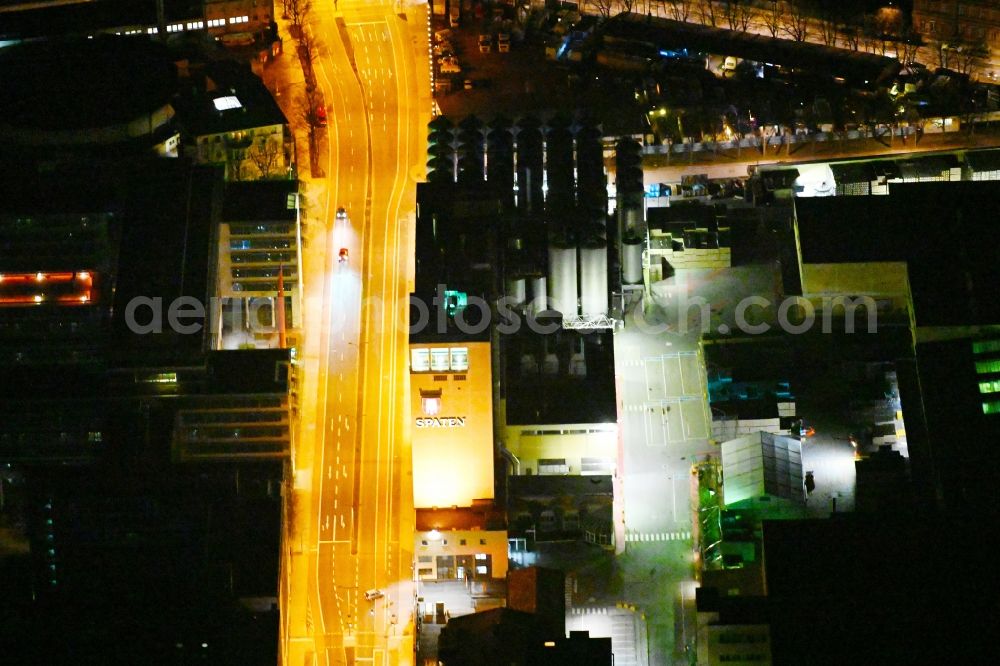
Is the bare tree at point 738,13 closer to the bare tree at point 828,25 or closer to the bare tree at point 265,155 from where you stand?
the bare tree at point 828,25

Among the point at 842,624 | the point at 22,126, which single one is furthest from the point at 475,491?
the point at 22,126

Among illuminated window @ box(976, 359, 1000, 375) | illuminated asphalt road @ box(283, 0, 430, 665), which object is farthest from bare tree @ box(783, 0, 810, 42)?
illuminated window @ box(976, 359, 1000, 375)

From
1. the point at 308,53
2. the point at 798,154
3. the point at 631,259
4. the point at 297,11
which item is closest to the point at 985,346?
the point at 798,154

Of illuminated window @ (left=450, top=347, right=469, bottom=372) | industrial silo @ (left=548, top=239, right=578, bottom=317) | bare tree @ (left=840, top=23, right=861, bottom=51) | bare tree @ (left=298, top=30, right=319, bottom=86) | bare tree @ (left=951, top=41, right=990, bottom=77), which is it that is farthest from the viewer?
bare tree @ (left=840, top=23, right=861, bottom=51)

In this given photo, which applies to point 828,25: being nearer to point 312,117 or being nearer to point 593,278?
→ point 593,278

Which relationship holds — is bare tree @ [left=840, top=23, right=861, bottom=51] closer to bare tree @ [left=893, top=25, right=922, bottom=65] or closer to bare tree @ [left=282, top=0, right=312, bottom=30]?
bare tree @ [left=893, top=25, right=922, bottom=65]

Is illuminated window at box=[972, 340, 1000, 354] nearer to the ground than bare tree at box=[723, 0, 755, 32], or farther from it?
nearer to the ground

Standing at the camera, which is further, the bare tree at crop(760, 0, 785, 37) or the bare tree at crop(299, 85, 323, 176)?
the bare tree at crop(760, 0, 785, 37)
